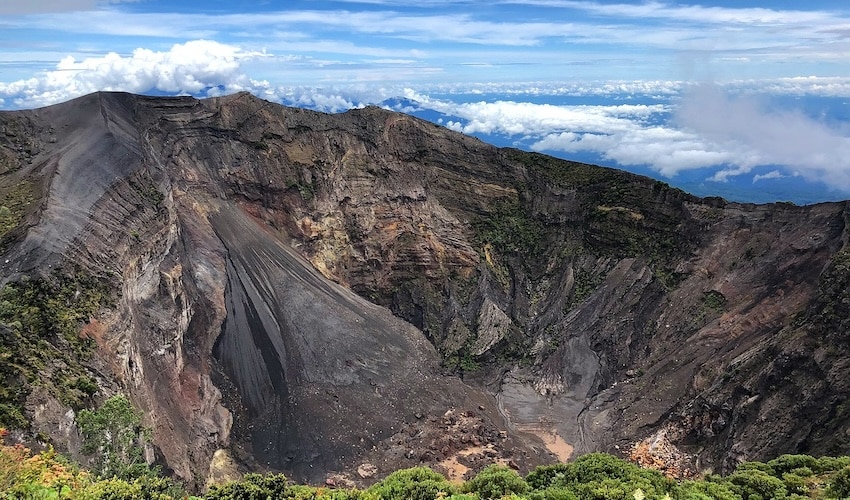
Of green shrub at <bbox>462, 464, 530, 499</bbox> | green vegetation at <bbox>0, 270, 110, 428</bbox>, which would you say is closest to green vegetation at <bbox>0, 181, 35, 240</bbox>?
green vegetation at <bbox>0, 270, 110, 428</bbox>

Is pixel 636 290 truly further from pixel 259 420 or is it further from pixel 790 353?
pixel 259 420

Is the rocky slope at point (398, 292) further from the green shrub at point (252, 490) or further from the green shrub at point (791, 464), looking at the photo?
the green shrub at point (252, 490)

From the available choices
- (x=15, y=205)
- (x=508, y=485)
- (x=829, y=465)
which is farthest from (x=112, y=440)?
(x=829, y=465)

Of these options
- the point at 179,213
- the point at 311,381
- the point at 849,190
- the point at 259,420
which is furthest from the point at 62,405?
the point at 849,190

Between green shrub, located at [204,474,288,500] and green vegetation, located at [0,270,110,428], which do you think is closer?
green shrub, located at [204,474,288,500]

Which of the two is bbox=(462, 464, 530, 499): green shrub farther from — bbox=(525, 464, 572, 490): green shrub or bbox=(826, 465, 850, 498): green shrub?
bbox=(826, 465, 850, 498): green shrub

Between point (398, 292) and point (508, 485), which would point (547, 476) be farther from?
point (398, 292)
